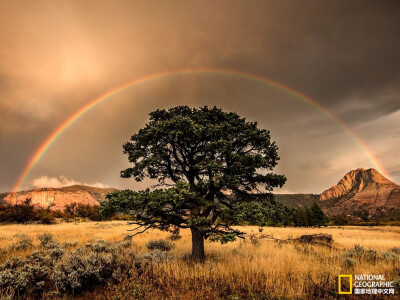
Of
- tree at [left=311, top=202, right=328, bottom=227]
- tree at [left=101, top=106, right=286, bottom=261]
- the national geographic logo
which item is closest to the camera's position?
the national geographic logo

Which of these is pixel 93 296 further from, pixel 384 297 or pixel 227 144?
pixel 384 297

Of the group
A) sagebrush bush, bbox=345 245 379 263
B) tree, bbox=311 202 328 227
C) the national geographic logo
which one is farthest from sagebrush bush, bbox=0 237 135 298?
tree, bbox=311 202 328 227

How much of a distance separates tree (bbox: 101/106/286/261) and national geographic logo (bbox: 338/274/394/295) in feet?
10.5

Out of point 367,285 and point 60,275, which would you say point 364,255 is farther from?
point 60,275

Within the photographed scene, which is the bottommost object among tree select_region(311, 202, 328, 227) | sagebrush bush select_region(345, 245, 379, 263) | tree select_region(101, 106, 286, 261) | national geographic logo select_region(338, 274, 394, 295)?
tree select_region(311, 202, 328, 227)

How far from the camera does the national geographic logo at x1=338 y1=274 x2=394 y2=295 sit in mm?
6721

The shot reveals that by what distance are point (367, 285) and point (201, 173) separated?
7391mm

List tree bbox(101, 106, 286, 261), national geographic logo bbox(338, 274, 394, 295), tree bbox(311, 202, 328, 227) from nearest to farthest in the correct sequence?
national geographic logo bbox(338, 274, 394, 295), tree bbox(101, 106, 286, 261), tree bbox(311, 202, 328, 227)

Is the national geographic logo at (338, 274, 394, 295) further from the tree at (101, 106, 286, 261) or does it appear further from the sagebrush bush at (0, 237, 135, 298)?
the sagebrush bush at (0, 237, 135, 298)

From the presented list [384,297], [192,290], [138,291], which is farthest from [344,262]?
[138,291]

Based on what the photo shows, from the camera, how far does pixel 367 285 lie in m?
7.29

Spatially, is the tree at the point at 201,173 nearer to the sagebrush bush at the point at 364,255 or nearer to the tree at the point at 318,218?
the sagebrush bush at the point at 364,255

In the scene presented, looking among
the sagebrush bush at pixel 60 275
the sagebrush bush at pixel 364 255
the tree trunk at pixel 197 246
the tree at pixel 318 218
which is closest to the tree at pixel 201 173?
the tree trunk at pixel 197 246

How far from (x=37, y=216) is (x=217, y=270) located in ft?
168
